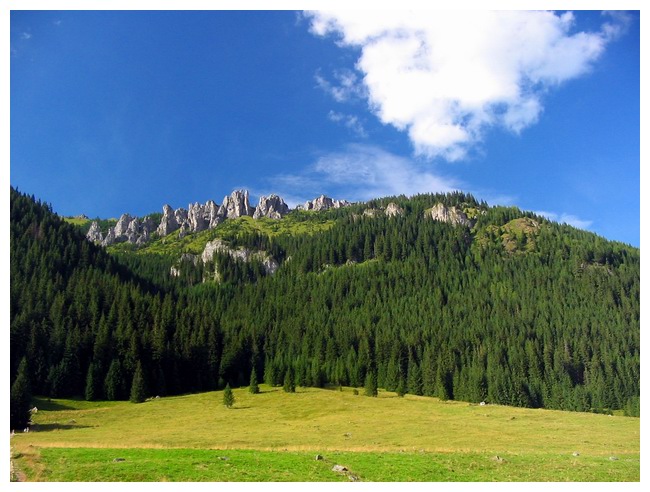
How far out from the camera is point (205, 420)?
6688cm

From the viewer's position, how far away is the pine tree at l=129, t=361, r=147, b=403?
84.8m

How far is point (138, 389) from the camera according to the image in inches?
3356

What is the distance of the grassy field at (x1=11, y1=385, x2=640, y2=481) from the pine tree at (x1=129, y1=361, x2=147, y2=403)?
130 inches

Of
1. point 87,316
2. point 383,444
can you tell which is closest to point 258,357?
point 87,316

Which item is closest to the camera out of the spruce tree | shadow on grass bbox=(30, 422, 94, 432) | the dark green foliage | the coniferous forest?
the dark green foliage

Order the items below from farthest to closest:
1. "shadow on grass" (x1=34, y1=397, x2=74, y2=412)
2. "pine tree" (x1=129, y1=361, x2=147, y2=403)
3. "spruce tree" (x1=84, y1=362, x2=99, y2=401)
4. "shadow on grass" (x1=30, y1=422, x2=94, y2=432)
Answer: "spruce tree" (x1=84, y1=362, x2=99, y2=401) < "pine tree" (x1=129, y1=361, x2=147, y2=403) < "shadow on grass" (x1=34, y1=397, x2=74, y2=412) < "shadow on grass" (x1=30, y1=422, x2=94, y2=432)

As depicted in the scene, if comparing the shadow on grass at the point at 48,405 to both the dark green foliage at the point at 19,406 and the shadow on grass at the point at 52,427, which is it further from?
the dark green foliage at the point at 19,406

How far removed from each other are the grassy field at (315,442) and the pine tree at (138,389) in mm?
3302

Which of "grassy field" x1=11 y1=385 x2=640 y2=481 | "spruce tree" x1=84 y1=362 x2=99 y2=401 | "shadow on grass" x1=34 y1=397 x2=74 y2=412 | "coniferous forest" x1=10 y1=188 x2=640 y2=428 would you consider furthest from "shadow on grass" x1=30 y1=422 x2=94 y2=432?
"spruce tree" x1=84 y1=362 x2=99 y2=401

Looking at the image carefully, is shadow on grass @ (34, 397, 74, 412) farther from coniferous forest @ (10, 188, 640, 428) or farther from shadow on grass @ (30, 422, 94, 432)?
shadow on grass @ (30, 422, 94, 432)

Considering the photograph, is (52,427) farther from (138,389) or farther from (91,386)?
(91,386)

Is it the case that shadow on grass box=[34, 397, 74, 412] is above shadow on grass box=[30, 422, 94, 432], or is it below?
below

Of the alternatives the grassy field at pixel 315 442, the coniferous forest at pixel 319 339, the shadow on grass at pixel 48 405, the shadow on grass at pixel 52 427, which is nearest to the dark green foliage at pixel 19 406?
the coniferous forest at pixel 319 339

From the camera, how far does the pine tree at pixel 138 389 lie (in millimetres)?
84750
